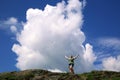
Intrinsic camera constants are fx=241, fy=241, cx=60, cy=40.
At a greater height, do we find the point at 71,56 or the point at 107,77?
the point at 71,56

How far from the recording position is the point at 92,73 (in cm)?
3422

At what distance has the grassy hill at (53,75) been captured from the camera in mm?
32938

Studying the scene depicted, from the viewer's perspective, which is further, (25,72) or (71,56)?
(71,56)

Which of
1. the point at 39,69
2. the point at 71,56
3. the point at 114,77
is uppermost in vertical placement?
the point at 71,56

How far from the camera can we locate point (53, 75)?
116 feet

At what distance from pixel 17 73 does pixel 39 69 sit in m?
3.40

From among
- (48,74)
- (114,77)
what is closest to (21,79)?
(48,74)

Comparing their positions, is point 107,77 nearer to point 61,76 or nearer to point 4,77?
point 61,76

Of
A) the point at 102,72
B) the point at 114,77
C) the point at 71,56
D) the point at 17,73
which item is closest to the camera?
the point at 114,77

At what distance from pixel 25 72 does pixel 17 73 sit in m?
1.40

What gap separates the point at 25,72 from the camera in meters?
36.2

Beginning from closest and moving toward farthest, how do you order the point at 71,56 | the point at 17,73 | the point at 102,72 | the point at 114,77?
1. the point at 114,77
2. the point at 102,72
3. the point at 17,73
4. the point at 71,56

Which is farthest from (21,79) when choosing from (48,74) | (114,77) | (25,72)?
(114,77)

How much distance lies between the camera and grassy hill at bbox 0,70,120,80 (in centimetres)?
3294
